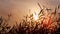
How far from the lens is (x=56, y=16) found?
195 centimetres

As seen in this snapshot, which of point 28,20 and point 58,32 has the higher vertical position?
point 28,20

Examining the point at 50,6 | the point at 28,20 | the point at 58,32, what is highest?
the point at 50,6

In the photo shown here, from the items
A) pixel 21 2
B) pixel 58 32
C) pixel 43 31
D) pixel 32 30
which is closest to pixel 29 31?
pixel 32 30

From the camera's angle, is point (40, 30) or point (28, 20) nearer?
point (40, 30)

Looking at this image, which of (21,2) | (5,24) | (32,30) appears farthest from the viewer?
(21,2)

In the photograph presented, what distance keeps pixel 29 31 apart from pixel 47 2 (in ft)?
2.05

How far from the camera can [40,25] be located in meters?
1.83

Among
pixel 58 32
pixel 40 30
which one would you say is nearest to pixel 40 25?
pixel 40 30

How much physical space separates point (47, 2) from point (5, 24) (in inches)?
25.8

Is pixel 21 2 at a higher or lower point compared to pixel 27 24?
higher

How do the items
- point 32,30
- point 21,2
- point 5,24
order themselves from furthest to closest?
point 21,2 → point 5,24 → point 32,30

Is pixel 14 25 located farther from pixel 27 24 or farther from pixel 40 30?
pixel 40 30

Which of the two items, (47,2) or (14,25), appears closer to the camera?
(14,25)

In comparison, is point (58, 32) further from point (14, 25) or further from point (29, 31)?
point (14, 25)
